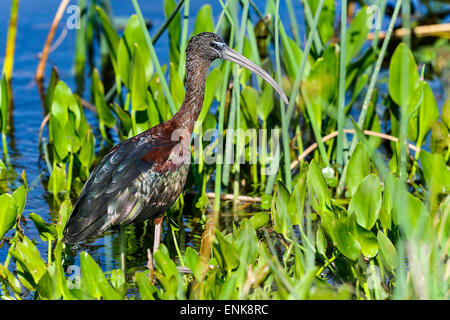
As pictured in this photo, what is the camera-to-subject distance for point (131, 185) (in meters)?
5.52

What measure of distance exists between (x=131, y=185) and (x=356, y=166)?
5.41 ft

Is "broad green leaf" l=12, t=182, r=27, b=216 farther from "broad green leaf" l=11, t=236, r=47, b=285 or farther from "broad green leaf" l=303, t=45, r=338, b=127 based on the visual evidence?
"broad green leaf" l=303, t=45, r=338, b=127

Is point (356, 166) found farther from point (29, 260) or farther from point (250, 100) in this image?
point (29, 260)

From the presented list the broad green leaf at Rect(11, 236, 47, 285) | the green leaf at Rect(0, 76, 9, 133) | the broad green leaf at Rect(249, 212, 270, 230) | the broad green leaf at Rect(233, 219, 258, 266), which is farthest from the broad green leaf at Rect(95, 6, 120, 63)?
the broad green leaf at Rect(233, 219, 258, 266)

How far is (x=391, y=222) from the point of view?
5148 mm

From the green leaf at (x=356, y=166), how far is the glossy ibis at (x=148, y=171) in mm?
900

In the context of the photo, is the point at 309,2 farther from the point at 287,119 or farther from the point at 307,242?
the point at 307,242

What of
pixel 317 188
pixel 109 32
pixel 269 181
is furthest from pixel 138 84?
pixel 317 188

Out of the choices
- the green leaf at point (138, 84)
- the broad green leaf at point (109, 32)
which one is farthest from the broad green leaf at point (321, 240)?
the broad green leaf at point (109, 32)

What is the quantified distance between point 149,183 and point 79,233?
0.65 metres

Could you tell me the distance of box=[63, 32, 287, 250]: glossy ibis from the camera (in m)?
5.36

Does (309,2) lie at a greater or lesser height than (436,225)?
greater
